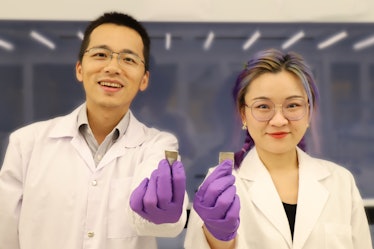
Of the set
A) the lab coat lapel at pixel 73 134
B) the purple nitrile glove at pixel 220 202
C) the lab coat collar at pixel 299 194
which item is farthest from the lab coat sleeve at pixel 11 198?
the lab coat collar at pixel 299 194

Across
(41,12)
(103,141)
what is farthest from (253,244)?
(41,12)

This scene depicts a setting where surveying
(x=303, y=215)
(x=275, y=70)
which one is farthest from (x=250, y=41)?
(x=303, y=215)

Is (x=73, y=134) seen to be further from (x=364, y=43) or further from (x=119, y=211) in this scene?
(x=364, y=43)

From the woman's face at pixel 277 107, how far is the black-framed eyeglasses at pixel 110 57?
0.42 meters

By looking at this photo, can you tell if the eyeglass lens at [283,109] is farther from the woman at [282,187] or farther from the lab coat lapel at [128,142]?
the lab coat lapel at [128,142]

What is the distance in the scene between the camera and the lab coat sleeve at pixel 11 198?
4.45ft

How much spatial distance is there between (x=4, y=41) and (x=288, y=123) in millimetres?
1264

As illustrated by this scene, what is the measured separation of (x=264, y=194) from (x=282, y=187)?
3.6 inches

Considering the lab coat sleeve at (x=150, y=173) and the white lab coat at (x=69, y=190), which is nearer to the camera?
the lab coat sleeve at (x=150, y=173)

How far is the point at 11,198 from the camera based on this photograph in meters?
1.36

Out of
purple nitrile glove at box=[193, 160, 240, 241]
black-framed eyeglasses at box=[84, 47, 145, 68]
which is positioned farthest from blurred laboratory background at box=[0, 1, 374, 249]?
purple nitrile glove at box=[193, 160, 240, 241]

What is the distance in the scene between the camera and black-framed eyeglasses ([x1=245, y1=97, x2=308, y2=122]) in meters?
1.32

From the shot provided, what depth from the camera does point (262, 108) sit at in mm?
1332

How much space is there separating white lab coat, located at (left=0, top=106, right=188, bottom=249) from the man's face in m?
0.16
